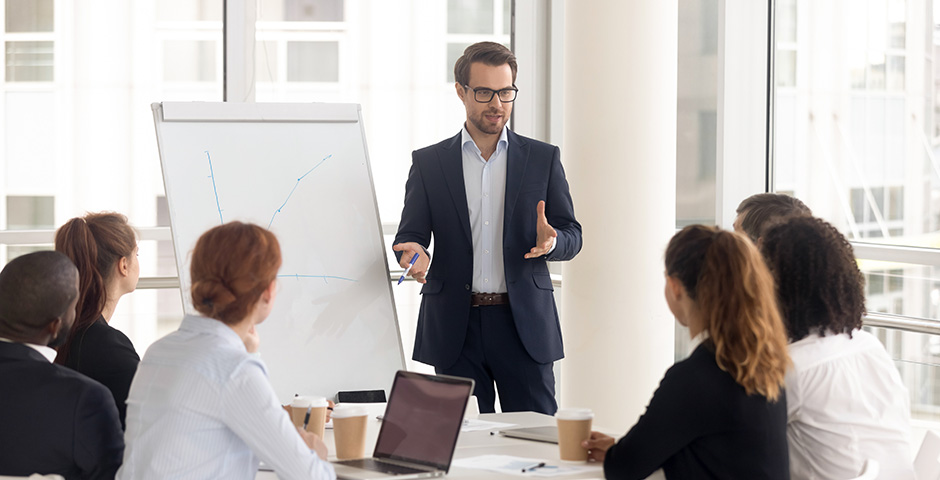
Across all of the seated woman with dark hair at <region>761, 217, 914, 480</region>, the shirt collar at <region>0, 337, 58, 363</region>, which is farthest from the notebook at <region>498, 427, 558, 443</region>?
the shirt collar at <region>0, 337, 58, 363</region>

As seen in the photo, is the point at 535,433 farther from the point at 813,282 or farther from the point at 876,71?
the point at 876,71

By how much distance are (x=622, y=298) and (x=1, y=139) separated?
2.83 m

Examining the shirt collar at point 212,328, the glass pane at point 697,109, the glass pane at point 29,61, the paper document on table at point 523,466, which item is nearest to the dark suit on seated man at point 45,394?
the shirt collar at point 212,328

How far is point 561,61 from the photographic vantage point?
5121mm

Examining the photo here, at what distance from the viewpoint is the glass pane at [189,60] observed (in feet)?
15.3

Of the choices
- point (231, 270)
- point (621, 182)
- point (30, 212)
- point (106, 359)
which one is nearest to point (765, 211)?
point (621, 182)

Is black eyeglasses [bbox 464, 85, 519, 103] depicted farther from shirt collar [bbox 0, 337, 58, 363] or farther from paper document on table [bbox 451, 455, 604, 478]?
shirt collar [bbox 0, 337, 58, 363]

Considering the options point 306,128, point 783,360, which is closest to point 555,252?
point 306,128

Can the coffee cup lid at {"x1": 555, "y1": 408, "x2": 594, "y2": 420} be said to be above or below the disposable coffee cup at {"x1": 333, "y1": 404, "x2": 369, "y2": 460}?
above

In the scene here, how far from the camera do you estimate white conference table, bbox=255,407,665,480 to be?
1910 millimetres

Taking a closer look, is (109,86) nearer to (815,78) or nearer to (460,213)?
(460,213)

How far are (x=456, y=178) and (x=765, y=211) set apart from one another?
0.95 metres

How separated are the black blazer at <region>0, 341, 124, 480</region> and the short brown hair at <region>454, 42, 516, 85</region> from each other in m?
1.63

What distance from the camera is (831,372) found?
1.96 m
